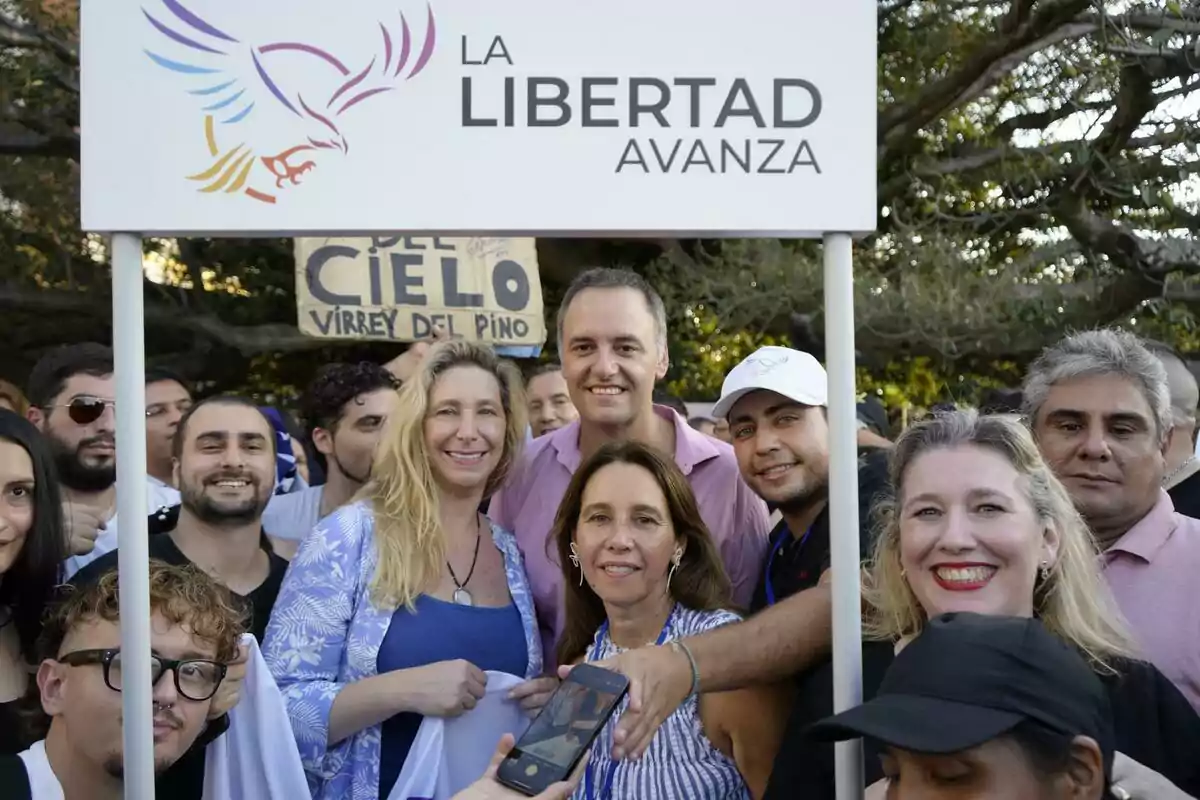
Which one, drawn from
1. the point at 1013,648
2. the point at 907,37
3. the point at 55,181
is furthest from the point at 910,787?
the point at 55,181

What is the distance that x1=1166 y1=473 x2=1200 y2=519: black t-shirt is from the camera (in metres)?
3.70

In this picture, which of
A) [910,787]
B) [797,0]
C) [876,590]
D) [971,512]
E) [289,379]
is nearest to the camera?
[910,787]

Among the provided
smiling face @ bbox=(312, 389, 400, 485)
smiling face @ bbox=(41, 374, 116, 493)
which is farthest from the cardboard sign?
smiling face @ bbox=(41, 374, 116, 493)

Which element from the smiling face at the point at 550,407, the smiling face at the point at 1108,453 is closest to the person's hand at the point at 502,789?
the smiling face at the point at 1108,453

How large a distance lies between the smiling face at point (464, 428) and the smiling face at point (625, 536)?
1.11 ft

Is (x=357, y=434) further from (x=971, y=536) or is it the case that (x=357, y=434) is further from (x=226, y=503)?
(x=971, y=536)

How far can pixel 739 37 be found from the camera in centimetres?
215

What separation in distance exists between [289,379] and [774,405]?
9.52 meters

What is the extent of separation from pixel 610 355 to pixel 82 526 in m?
1.69

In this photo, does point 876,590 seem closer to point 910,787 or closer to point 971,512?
point 971,512

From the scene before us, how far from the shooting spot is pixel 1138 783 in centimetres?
198

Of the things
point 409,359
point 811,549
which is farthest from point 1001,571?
point 409,359

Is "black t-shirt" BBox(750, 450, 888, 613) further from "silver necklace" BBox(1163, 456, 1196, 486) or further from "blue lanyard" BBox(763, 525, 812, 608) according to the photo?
"silver necklace" BBox(1163, 456, 1196, 486)

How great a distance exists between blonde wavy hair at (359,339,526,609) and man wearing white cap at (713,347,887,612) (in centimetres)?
62
